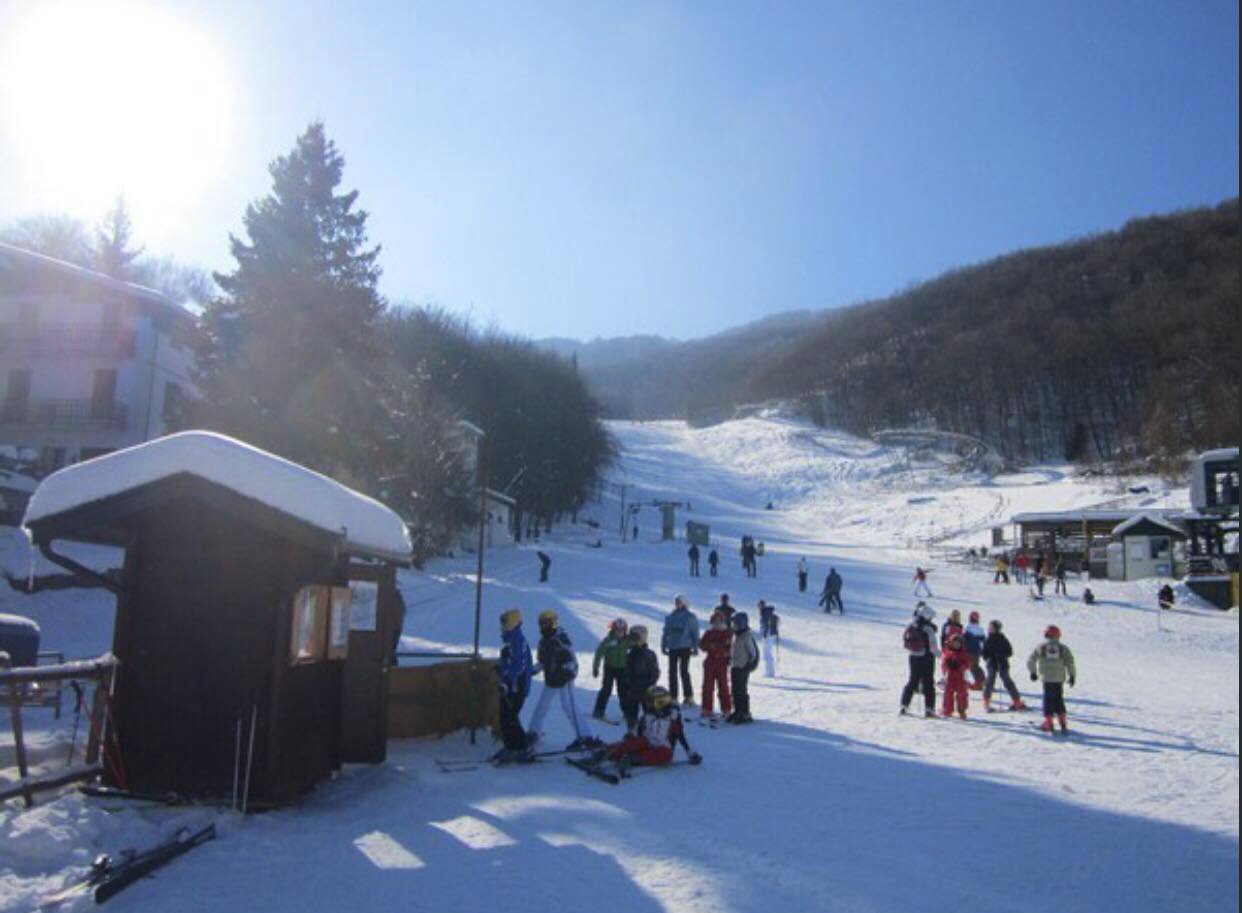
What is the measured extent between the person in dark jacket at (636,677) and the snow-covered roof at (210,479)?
4.28 m

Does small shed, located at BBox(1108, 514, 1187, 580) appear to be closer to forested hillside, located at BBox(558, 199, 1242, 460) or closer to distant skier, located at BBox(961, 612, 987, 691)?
distant skier, located at BBox(961, 612, 987, 691)

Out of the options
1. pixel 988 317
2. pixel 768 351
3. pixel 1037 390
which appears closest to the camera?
pixel 1037 390

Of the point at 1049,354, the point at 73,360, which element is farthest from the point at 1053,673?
the point at 1049,354

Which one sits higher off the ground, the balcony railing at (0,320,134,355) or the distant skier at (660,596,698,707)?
the balcony railing at (0,320,134,355)

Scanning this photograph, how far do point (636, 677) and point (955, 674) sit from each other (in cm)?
513

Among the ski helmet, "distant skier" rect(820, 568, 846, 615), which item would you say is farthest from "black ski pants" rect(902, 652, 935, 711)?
"distant skier" rect(820, 568, 846, 615)

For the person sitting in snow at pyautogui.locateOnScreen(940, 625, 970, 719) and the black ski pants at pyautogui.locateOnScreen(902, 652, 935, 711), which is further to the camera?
the black ski pants at pyautogui.locateOnScreen(902, 652, 935, 711)

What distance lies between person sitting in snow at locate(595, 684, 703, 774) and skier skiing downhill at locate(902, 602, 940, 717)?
15.7ft

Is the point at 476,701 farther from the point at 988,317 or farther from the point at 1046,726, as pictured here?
the point at 988,317

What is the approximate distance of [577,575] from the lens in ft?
114

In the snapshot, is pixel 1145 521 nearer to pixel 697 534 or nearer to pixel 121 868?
pixel 697 534

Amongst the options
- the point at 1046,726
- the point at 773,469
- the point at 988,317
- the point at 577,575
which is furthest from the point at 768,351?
the point at 1046,726

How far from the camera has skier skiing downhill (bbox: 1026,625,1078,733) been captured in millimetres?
12070

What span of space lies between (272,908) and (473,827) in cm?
208
